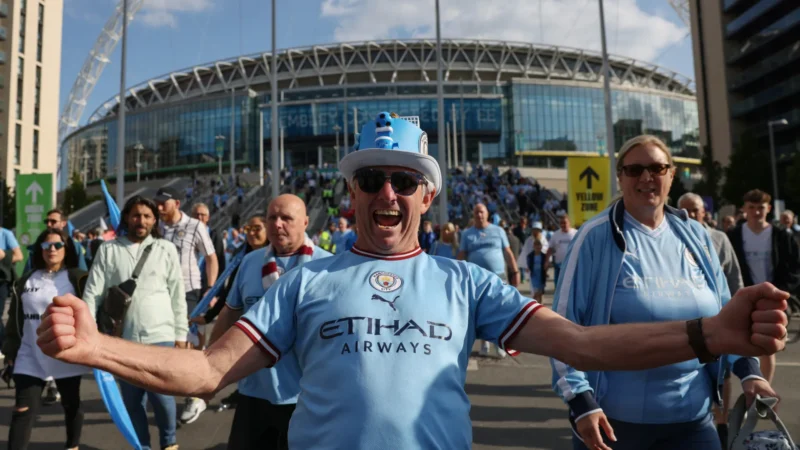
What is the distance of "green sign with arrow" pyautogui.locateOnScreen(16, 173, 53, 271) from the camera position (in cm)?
1285

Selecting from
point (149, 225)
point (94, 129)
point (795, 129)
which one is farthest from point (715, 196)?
point (94, 129)

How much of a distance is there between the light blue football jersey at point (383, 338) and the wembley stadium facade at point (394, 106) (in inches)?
2627

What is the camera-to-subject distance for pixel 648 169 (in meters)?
2.75

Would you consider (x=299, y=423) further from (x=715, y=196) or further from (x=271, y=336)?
(x=715, y=196)

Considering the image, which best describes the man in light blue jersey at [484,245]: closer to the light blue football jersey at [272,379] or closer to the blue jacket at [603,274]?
the light blue football jersey at [272,379]

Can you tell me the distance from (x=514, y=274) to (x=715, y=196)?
35307 mm

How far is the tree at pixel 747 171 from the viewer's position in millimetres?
36938

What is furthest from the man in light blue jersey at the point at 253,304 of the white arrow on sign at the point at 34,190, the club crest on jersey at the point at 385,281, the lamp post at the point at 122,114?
the lamp post at the point at 122,114

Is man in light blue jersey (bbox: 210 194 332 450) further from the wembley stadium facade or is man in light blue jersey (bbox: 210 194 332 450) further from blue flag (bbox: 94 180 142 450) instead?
the wembley stadium facade

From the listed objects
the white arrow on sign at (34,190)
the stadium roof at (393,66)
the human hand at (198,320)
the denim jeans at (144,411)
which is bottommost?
the denim jeans at (144,411)

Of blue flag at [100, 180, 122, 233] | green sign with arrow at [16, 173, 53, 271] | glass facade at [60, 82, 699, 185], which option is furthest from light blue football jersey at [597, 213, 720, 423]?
glass facade at [60, 82, 699, 185]

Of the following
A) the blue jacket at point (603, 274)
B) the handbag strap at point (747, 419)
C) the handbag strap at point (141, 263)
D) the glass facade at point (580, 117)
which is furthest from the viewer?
the glass facade at point (580, 117)

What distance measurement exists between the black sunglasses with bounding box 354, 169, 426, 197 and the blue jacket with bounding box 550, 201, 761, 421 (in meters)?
Answer: 1.10

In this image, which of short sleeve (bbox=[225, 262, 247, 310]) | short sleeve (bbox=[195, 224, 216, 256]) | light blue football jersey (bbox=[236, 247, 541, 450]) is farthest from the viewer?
short sleeve (bbox=[195, 224, 216, 256])
